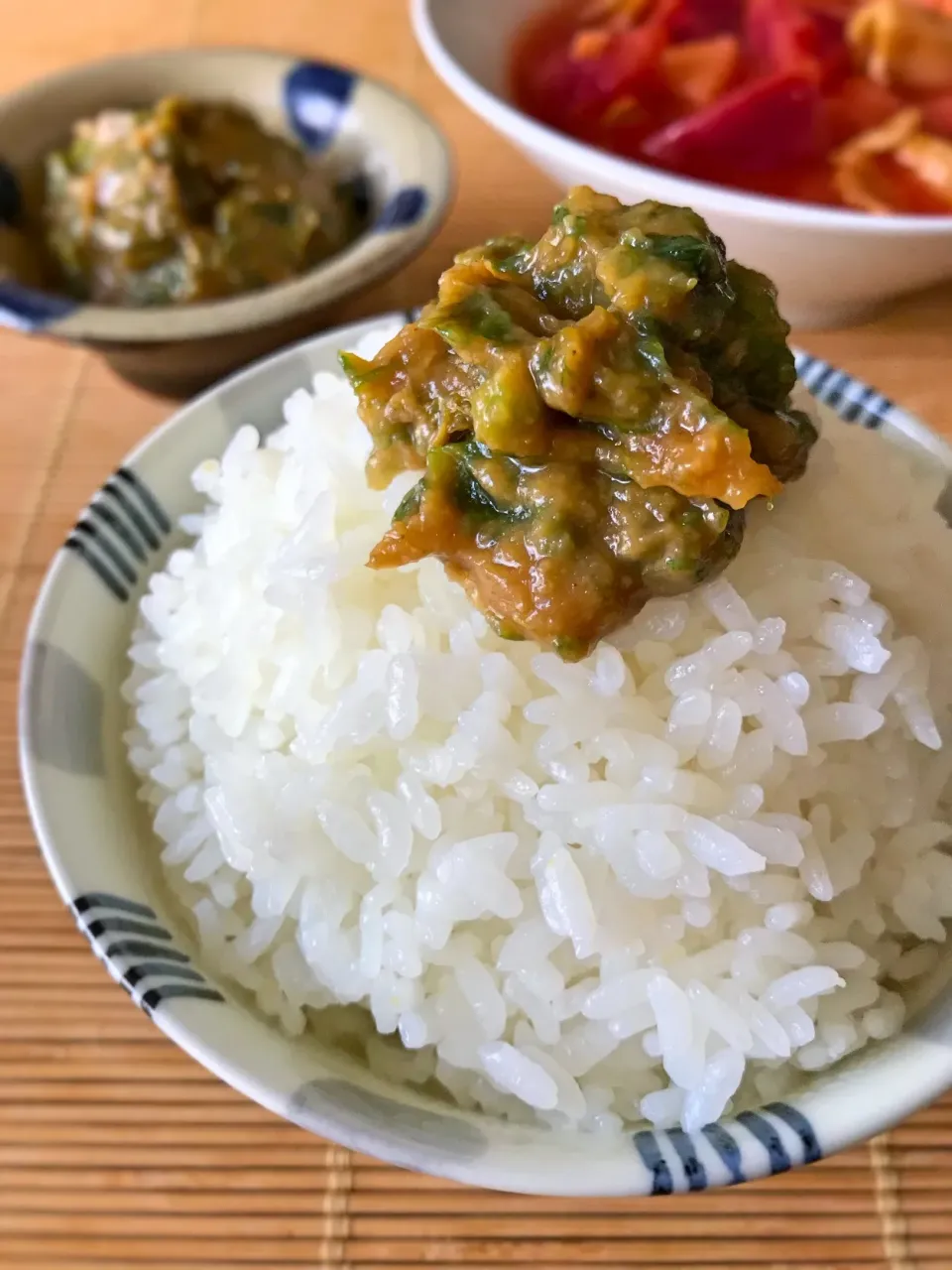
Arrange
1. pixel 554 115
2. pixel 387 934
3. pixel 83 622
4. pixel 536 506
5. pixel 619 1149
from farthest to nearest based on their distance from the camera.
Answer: pixel 554 115 → pixel 83 622 → pixel 387 934 → pixel 536 506 → pixel 619 1149

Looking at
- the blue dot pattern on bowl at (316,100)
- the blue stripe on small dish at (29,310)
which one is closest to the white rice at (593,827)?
the blue stripe on small dish at (29,310)

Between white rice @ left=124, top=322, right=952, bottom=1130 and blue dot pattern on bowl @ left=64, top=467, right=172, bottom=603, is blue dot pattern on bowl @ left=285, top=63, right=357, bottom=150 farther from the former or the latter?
white rice @ left=124, top=322, right=952, bottom=1130

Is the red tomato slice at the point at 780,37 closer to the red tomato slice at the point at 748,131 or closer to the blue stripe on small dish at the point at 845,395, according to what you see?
the red tomato slice at the point at 748,131

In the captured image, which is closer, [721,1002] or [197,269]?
[721,1002]

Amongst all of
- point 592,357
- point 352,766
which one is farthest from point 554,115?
point 352,766

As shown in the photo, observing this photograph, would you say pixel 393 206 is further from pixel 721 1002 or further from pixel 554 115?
pixel 721 1002

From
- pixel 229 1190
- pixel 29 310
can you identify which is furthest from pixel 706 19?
pixel 229 1190
